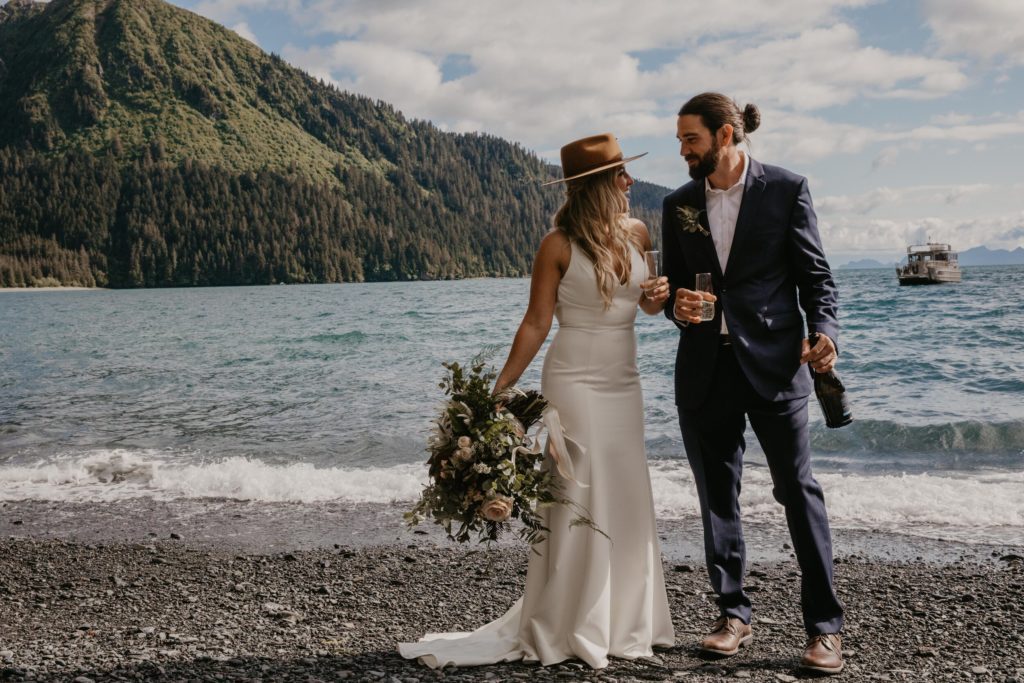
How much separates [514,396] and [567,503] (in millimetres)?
649

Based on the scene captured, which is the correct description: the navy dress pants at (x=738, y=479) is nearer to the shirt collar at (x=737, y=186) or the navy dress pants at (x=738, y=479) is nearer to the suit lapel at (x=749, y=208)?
the suit lapel at (x=749, y=208)

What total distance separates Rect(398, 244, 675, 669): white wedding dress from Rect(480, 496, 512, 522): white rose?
0.57 m

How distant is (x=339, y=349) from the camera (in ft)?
117

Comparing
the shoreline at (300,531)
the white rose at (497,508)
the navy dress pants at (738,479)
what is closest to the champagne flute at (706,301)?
the navy dress pants at (738,479)

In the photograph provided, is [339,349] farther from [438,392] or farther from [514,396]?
[514,396]

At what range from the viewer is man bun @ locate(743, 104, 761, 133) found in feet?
14.3

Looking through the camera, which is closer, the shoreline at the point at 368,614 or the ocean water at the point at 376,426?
the shoreline at the point at 368,614

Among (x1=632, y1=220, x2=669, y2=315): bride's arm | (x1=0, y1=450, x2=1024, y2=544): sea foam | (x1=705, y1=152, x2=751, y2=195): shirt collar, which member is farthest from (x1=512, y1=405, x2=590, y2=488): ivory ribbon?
(x1=0, y1=450, x2=1024, y2=544): sea foam

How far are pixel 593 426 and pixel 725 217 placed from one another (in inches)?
50.8

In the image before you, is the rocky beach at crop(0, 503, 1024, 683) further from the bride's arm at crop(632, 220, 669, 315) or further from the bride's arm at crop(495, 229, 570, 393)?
the bride's arm at crop(632, 220, 669, 315)

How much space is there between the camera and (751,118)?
4.38 m

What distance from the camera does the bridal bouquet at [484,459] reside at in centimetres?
400

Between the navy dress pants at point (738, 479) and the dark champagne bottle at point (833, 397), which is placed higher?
the dark champagne bottle at point (833, 397)

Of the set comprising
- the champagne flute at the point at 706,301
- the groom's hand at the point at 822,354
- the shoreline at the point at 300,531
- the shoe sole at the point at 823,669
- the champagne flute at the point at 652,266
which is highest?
the champagne flute at the point at 652,266
